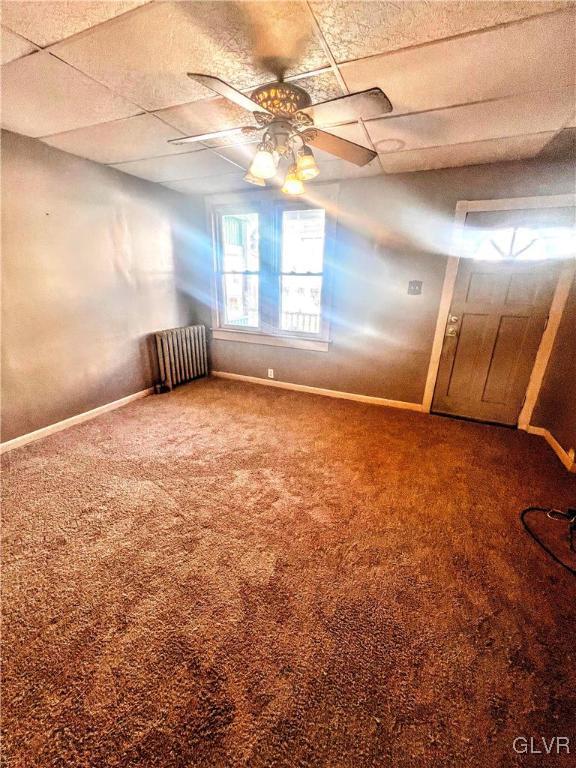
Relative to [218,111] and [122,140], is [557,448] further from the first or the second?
[122,140]

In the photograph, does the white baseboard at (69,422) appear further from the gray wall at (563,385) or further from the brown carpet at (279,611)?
the gray wall at (563,385)

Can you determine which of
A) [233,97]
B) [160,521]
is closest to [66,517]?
[160,521]

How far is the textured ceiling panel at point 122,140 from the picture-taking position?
84.8 inches

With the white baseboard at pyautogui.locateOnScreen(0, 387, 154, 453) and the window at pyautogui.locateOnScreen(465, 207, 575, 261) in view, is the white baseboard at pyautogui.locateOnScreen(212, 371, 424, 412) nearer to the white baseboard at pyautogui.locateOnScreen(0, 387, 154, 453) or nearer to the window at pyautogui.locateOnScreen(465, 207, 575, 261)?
the white baseboard at pyautogui.locateOnScreen(0, 387, 154, 453)

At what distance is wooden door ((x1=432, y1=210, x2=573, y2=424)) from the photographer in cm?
271

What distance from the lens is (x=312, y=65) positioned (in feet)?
4.76

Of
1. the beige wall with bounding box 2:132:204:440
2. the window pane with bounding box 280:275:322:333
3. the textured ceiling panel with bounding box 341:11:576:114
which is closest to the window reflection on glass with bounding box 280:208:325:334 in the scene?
the window pane with bounding box 280:275:322:333

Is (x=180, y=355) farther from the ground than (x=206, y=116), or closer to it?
closer to it

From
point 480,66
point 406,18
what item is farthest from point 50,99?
point 480,66

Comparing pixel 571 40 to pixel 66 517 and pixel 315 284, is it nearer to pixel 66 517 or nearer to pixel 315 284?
pixel 315 284

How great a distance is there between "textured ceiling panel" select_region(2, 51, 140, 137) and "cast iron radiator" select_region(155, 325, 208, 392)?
2.02 metres

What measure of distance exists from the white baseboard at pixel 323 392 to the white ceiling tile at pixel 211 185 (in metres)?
2.36

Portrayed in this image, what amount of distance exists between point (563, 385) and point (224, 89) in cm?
324

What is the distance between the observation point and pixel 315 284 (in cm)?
407
